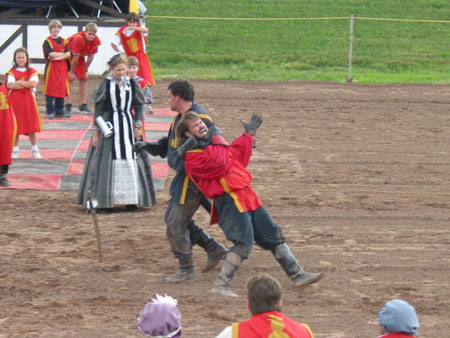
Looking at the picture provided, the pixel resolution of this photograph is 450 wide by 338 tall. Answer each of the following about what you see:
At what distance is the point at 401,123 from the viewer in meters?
15.7

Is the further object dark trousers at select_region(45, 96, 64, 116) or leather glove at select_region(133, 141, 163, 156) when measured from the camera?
dark trousers at select_region(45, 96, 64, 116)

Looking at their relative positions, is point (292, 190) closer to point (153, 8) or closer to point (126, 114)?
point (126, 114)

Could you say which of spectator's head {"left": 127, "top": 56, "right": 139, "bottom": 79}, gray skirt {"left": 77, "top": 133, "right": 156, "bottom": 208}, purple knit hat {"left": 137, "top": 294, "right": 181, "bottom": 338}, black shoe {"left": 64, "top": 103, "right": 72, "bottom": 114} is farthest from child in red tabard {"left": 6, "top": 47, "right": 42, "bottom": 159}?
purple knit hat {"left": 137, "top": 294, "right": 181, "bottom": 338}

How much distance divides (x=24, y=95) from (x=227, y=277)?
6460mm

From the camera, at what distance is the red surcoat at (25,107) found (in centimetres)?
1255

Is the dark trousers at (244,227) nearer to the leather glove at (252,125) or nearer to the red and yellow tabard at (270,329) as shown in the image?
the leather glove at (252,125)

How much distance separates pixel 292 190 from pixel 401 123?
5.26 metres

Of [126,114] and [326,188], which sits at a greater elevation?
[126,114]

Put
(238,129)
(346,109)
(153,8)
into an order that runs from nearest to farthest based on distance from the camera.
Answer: (238,129) < (346,109) < (153,8)

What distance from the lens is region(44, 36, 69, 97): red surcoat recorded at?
52.0ft

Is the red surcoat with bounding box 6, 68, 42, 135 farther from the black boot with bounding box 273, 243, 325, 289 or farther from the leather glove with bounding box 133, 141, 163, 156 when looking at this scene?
the black boot with bounding box 273, 243, 325, 289

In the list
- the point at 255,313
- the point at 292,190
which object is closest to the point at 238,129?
the point at 292,190

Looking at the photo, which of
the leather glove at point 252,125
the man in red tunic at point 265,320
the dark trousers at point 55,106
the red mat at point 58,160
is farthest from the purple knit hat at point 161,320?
the dark trousers at point 55,106

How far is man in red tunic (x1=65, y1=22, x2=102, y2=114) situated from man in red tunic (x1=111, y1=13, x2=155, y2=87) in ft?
2.12
